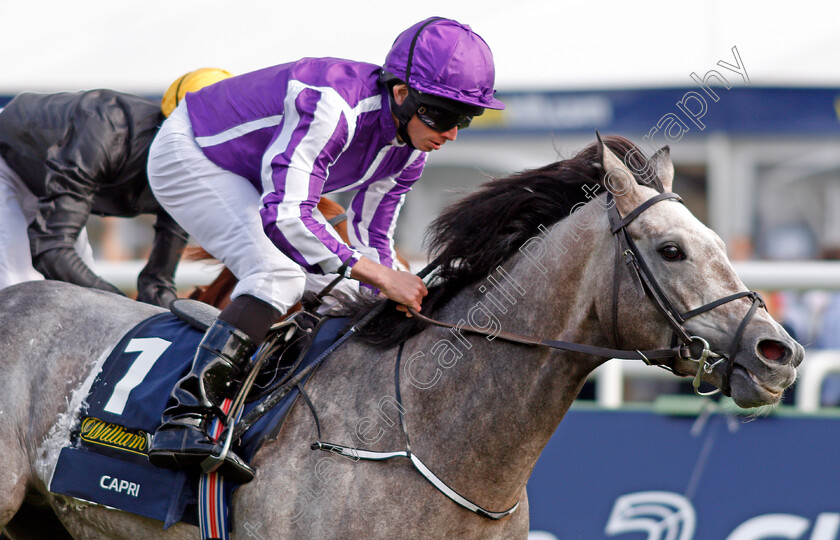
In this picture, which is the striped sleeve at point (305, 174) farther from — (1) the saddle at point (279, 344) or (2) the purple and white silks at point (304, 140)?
(1) the saddle at point (279, 344)

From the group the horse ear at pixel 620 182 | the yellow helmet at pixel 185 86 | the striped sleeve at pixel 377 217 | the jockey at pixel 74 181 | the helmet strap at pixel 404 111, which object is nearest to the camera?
the horse ear at pixel 620 182

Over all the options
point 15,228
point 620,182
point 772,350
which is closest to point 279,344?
point 620,182

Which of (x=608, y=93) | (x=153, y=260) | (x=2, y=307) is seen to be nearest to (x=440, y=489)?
(x=2, y=307)

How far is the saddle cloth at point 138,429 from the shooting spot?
269 cm

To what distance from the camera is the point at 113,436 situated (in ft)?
9.38

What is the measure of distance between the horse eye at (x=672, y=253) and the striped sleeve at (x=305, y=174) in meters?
0.83

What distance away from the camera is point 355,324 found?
2.80m

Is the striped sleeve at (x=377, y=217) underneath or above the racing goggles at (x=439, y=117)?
underneath

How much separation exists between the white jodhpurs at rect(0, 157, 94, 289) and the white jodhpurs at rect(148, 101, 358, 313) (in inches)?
34.1

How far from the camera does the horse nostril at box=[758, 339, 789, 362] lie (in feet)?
7.44

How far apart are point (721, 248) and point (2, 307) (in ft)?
7.59

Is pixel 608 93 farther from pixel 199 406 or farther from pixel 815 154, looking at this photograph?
pixel 199 406

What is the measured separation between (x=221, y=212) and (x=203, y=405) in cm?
63

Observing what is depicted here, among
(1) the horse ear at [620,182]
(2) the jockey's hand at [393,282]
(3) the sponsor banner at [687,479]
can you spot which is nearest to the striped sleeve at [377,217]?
(2) the jockey's hand at [393,282]
